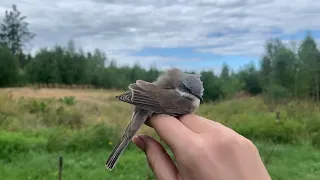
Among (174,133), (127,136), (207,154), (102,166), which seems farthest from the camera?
(102,166)

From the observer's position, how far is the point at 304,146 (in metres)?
9.65

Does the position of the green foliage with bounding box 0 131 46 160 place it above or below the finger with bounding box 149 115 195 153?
below

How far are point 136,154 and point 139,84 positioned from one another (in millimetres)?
6470

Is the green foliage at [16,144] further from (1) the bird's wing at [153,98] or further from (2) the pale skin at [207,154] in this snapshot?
(2) the pale skin at [207,154]

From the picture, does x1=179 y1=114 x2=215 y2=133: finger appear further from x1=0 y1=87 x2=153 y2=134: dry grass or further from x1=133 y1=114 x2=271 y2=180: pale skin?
x1=0 y1=87 x2=153 y2=134: dry grass

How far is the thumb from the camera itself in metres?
1.36

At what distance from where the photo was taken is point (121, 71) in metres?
50.5

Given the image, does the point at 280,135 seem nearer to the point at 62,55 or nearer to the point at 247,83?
the point at 247,83

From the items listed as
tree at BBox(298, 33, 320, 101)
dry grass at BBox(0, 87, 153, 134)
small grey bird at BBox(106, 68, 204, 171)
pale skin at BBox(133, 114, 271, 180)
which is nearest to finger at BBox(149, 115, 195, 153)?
pale skin at BBox(133, 114, 271, 180)

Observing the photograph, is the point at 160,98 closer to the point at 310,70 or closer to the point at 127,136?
the point at 127,136

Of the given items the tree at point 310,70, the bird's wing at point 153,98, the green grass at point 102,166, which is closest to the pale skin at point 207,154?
the bird's wing at point 153,98

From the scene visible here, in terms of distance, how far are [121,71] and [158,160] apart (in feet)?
162

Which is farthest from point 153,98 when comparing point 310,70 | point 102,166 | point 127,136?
point 310,70

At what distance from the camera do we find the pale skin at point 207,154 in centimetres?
113
